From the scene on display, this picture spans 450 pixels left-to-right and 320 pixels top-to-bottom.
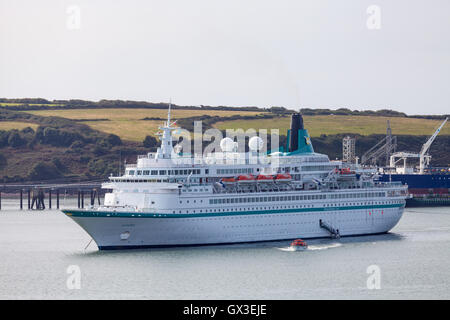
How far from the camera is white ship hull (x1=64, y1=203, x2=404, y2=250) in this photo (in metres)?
58.3

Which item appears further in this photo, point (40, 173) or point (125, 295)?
point (40, 173)

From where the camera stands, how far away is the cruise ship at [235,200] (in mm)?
59000

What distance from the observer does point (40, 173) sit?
140125 millimetres

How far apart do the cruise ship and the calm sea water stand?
1.21 metres

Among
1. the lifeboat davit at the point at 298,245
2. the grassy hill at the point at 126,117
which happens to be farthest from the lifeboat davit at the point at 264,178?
the grassy hill at the point at 126,117

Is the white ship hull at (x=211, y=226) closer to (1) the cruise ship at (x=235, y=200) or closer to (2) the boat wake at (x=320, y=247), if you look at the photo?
(1) the cruise ship at (x=235, y=200)

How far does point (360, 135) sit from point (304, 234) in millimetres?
103375

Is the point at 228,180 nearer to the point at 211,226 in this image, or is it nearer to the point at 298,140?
the point at 211,226

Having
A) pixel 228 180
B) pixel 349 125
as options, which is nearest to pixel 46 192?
pixel 349 125

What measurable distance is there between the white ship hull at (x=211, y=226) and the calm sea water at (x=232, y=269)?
860 mm

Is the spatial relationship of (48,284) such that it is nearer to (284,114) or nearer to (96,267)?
(96,267)

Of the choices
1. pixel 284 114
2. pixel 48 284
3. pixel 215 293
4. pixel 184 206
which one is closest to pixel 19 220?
pixel 184 206

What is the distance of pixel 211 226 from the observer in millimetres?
60812
